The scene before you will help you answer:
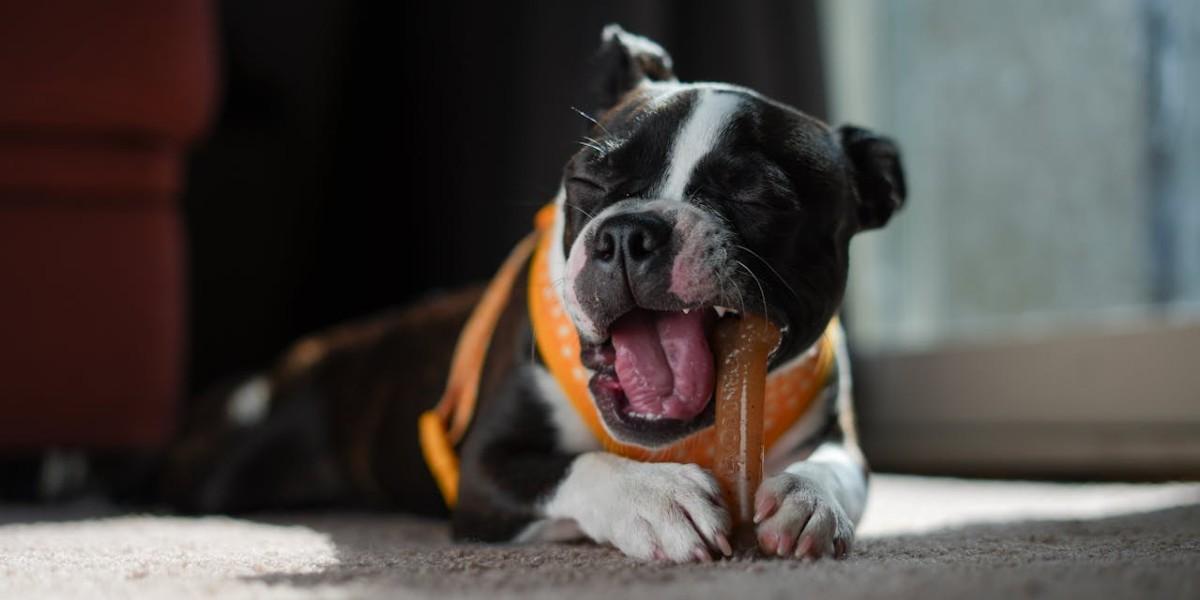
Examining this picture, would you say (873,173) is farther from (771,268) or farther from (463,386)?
(463,386)

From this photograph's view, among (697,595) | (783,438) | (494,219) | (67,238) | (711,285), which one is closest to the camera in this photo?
(697,595)

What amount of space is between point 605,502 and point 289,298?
2738 mm

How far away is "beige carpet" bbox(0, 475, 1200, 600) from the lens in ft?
3.66

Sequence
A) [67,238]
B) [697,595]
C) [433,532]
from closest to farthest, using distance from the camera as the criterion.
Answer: [697,595] → [433,532] → [67,238]

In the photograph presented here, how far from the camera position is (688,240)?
4.79ft

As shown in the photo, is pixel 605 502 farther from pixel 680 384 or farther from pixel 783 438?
pixel 783 438

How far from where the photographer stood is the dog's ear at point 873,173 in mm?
1810

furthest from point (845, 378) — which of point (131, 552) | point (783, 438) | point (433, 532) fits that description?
point (131, 552)

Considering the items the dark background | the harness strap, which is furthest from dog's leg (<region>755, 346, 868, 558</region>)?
the dark background

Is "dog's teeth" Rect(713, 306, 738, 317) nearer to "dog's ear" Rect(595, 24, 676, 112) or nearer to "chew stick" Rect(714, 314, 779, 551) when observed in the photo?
"chew stick" Rect(714, 314, 779, 551)

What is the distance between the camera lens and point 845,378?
6.51 ft

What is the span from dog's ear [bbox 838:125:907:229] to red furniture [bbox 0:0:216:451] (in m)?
1.51

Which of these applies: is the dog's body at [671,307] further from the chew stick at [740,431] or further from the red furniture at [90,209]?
the red furniture at [90,209]

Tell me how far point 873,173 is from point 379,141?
270cm
